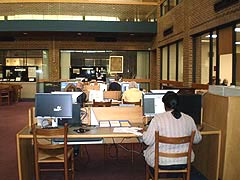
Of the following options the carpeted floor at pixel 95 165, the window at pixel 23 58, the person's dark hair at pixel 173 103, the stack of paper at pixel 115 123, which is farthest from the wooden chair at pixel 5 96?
the person's dark hair at pixel 173 103

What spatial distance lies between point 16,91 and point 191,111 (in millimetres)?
12169

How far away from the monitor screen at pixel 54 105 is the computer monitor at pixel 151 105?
1102 mm

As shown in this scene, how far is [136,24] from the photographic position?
14.7m

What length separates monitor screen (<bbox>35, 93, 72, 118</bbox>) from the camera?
462cm

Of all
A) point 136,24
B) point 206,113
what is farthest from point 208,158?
point 136,24

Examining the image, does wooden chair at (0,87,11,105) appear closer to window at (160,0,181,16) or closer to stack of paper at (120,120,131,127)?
window at (160,0,181,16)

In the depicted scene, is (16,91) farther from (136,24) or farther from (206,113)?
(206,113)

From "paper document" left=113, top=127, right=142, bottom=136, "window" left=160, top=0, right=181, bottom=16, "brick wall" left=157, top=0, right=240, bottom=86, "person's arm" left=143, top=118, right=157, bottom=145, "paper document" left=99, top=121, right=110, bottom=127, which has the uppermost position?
"window" left=160, top=0, right=181, bottom=16

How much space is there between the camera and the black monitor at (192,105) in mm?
4816

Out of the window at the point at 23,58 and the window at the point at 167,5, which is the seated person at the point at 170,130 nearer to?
the window at the point at 167,5

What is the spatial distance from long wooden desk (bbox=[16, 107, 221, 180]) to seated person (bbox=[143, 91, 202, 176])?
456 mm

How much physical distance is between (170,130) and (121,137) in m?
0.74

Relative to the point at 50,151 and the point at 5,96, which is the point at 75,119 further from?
the point at 5,96

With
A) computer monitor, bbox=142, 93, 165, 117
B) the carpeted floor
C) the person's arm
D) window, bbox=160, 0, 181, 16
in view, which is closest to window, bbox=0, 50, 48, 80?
window, bbox=160, 0, 181, 16
